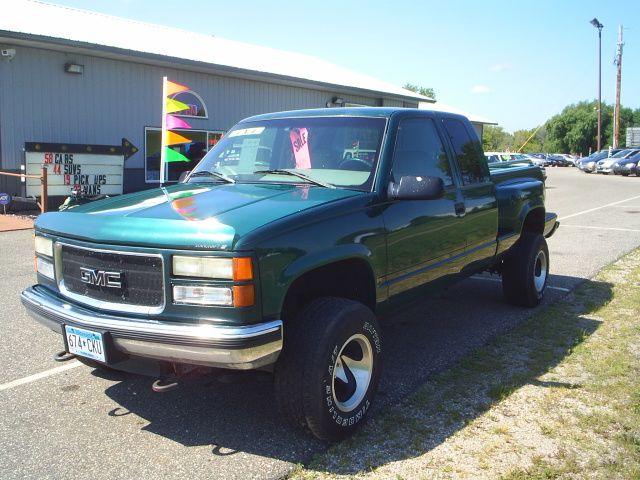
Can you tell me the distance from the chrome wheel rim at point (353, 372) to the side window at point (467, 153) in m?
1.99

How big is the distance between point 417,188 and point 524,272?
2713mm

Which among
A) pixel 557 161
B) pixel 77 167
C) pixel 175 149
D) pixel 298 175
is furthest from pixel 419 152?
pixel 557 161

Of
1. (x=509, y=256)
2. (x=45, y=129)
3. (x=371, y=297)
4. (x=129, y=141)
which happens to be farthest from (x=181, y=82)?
(x=371, y=297)

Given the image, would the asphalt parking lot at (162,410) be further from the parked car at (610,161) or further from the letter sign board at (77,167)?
the parked car at (610,161)

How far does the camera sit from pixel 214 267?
288 cm

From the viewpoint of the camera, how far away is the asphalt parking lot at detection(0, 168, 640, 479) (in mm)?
3096

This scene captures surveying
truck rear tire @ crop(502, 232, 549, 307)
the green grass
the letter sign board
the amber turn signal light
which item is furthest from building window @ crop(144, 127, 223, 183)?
the amber turn signal light

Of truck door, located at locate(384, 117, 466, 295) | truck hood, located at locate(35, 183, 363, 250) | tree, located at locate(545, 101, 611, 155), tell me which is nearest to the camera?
truck hood, located at locate(35, 183, 363, 250)

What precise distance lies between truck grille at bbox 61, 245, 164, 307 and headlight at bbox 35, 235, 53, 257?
0.23 metres

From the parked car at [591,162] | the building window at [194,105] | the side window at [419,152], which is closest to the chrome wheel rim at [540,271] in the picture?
the side window at [419,152]

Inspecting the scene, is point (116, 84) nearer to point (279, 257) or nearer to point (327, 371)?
point (279, 257)

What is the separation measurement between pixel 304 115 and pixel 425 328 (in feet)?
7.49

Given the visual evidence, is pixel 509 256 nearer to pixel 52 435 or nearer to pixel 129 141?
pixel 52 435

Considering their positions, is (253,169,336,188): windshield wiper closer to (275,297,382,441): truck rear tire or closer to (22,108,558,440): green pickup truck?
(22,108,558,440): green pickup truck
